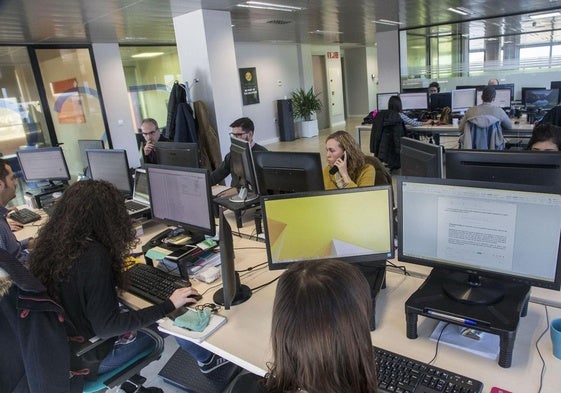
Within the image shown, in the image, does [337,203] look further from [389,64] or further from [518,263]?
[389,64]

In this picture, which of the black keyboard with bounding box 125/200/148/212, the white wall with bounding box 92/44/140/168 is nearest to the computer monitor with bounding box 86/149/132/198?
the black keyboard with bounding box 125/200/148/212

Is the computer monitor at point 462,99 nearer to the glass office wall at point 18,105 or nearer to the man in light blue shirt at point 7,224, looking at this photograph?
the man in light blue shirt at point 7,224

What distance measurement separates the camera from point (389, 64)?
29.3ft

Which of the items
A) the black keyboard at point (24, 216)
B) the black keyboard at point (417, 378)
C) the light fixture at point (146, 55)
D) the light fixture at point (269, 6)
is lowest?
the black keyboard at point (417, 378)

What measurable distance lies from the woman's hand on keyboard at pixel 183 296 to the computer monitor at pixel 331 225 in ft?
1.27

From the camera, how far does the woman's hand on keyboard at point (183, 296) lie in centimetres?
169

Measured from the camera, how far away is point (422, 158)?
73.7 inches

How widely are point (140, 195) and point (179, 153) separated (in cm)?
41

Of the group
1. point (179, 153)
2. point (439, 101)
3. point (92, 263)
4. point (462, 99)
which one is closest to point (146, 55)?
point (439, 101)

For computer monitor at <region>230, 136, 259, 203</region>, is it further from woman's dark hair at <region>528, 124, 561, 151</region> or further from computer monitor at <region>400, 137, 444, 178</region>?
woman's dark hair at <region>528, 124, 561, 151</region>

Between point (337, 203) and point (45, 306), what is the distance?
3.59ft

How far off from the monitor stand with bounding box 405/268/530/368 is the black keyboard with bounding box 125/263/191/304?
1037mm

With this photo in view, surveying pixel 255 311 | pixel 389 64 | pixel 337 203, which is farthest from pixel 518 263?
pixel 389 64

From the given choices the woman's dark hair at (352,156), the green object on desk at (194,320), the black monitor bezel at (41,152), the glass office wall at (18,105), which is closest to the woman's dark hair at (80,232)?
the green object on desk at (194,320)
